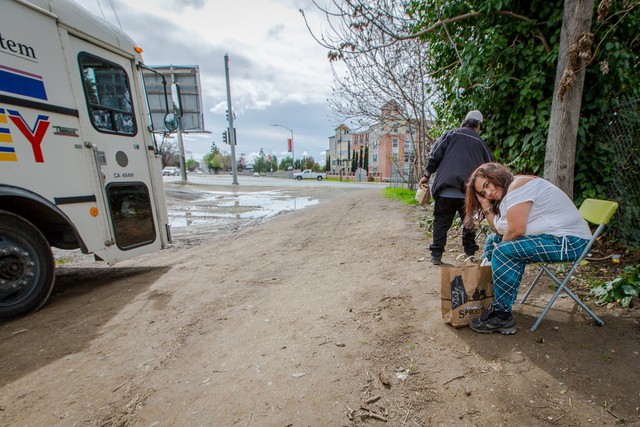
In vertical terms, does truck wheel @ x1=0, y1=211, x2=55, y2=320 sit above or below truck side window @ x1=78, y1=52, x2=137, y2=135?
below

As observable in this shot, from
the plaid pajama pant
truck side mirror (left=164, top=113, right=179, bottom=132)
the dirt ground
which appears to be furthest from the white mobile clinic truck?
the plaid pajama pant

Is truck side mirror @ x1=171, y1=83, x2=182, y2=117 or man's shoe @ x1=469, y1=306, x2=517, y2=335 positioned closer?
man's shoe @ x1=469, y1=306, x2=517, y2=335

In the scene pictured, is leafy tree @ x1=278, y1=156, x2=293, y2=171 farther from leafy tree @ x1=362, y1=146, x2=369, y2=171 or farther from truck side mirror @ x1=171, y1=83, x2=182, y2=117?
truck side mirror @ x1=171, y1=83, x2=182, y2=117

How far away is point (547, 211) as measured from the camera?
220cm

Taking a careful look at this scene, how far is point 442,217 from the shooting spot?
3.77 m

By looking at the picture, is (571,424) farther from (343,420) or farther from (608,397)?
(343,420)

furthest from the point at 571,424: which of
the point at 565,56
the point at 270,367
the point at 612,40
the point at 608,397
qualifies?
the point at 612,40

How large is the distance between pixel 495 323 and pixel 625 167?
3286 mm

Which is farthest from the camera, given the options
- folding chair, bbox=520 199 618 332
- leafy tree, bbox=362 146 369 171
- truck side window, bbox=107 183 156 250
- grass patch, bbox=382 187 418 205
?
leafy tree, bbox=362 146 369 171

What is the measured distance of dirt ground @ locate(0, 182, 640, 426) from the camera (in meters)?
1.72

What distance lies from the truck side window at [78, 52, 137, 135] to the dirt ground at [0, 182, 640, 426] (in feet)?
7.13

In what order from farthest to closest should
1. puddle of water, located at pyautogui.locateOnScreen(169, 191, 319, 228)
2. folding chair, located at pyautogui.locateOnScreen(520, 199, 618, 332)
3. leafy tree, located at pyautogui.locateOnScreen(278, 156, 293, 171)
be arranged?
leafy tree, located at pyautogui.locateOnScreen(278, 156, 293, 171), puddle of water, located at pyautogui.locateOnScreen(169, 191, 319, 228), folding chair, located at pyautogui.locateOnScreen(520, 199, 618, 332)

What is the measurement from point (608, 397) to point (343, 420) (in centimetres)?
156

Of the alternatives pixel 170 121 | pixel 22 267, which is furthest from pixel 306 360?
pixel 170 121
